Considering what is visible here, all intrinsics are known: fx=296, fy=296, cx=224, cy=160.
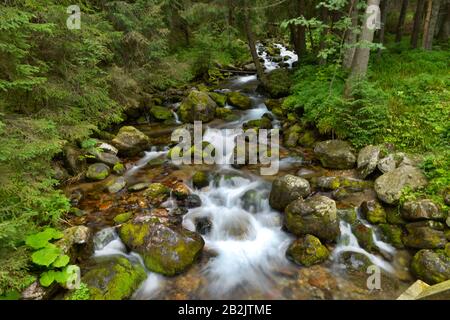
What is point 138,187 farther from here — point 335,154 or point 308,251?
point 335,154

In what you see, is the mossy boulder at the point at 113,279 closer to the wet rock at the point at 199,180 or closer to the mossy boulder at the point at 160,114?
the wet rock at the point at 199,180

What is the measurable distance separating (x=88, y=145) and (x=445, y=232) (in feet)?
29.8

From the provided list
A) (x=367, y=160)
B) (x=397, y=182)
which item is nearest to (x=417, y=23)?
(x=367, y=160)

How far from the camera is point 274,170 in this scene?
9016 mm

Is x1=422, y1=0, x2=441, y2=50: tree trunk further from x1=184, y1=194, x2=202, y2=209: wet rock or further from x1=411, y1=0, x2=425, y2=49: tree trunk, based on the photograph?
x1=184, y1=194, x2=202, y2=209: wet rock

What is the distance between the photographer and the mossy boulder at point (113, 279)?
487 centimetres

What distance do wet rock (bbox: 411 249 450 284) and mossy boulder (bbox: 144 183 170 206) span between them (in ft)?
18.5

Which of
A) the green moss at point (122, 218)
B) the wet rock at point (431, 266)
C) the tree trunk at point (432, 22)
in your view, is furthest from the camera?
the tree trunk at point (432, 22)

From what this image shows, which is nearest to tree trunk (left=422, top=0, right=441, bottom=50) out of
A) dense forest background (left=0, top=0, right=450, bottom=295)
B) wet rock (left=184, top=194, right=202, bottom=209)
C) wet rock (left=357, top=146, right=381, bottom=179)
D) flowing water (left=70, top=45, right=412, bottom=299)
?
dense forest background (left=0, top=0, right=450, bottom=295)

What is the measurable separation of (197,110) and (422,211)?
8988 millimetres

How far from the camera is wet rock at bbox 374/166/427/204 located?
259 inches

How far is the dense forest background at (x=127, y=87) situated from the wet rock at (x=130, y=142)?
0.68 m

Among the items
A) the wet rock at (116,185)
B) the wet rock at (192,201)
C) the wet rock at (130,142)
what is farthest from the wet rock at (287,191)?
the wet rock at (130,142)
